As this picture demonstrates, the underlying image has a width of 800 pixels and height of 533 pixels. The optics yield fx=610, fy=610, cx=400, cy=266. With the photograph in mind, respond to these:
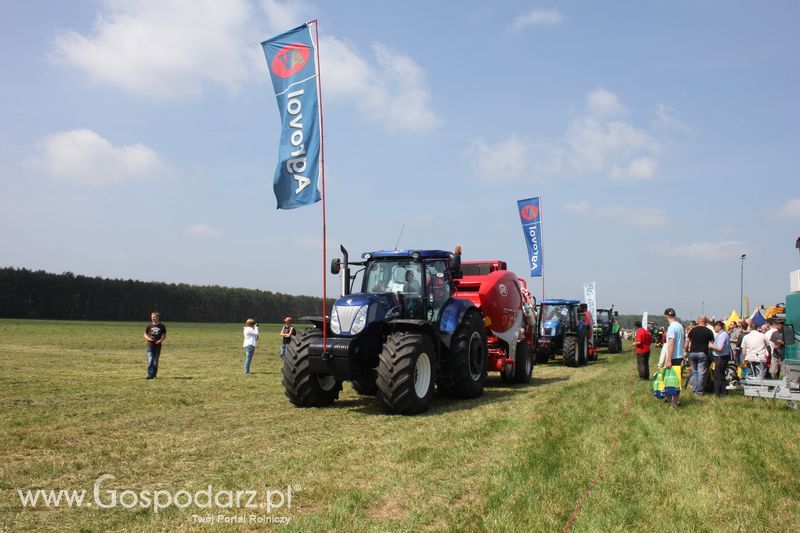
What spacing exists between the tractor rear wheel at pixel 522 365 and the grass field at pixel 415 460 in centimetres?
270

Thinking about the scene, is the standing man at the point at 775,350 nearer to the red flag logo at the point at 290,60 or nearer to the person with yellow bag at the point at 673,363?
the person with yellow bag at the point at 673,363

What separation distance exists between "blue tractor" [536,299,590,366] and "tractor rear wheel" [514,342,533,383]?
5861 millimetres

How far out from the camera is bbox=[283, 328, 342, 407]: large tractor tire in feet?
30.6

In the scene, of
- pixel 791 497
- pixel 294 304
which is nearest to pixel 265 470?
pixel 791 497

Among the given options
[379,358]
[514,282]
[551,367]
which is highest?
[514,282]

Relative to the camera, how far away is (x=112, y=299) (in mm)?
64188

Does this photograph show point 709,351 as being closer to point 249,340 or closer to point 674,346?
point 674,346

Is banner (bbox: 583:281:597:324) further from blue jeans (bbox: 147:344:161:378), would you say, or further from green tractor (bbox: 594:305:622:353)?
blue jeans (bbox: 147:344:161:378)

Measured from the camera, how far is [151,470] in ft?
18.4

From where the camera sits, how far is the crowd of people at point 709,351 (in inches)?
420

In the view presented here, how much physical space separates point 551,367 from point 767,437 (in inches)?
467

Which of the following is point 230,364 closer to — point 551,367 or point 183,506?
point 551,367

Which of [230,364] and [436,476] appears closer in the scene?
[436,476]

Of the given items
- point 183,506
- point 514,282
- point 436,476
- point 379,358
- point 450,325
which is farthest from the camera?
point 514,282
